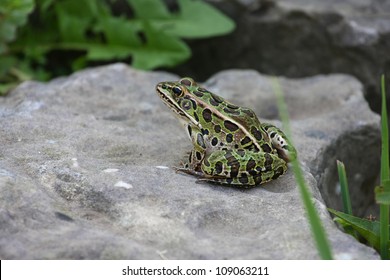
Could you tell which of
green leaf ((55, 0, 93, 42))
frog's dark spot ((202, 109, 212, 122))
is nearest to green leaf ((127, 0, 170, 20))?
green leaf ((55, 0, 93, 42))

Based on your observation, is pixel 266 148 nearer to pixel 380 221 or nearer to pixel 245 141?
pixel 245 141

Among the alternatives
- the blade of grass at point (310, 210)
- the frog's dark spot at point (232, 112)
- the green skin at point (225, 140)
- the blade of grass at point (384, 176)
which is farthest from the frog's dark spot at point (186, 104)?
the blade of grass at point (310, 210)

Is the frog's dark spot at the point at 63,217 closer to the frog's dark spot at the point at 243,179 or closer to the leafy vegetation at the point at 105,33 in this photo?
the frog's dark spot at the point at 243,179

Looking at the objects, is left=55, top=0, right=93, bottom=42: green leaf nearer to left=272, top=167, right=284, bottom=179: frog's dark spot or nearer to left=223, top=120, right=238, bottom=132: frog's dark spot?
left=223, top=120, right=238, bottom=132: frog's dark spot

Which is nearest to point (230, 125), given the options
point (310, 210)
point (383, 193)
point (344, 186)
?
point (344, 186)

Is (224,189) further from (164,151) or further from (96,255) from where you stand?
(96,255)

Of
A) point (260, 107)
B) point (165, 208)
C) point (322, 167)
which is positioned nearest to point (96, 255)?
point (165, 208)

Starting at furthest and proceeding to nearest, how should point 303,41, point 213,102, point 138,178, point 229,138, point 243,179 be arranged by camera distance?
point 303,41 → point 213,102 → point 229,138 → point 243,179 → point 138,178
